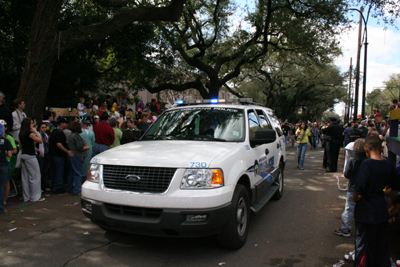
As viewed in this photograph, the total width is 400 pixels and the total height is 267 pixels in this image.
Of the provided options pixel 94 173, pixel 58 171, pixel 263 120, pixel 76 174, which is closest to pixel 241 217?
pixel 94 173

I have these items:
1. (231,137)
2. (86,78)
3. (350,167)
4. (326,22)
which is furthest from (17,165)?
(326,22)

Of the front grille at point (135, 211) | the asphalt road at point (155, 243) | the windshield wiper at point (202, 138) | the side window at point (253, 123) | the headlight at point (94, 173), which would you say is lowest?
the asphalt road at point (155, 243)

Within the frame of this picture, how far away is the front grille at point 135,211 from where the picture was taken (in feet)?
11.6

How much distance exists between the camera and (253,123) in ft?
17.4

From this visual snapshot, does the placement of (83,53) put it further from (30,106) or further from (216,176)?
(216,176)

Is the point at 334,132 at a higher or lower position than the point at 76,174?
higher

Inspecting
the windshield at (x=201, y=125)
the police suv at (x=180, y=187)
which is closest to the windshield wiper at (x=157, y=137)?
the windshield at (x=201, y=125)

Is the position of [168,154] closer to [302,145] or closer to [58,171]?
[58,171]

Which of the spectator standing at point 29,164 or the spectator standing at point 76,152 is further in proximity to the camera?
the spectator standing at point 76,152

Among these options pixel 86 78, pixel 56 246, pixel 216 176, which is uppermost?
pixel 86 78

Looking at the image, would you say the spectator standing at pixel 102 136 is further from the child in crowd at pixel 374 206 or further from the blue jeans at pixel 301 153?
the blue jeans at pixel 301 153

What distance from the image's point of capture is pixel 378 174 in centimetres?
321

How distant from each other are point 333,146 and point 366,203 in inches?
327

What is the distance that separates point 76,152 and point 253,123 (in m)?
4.28
